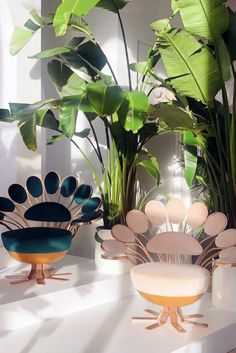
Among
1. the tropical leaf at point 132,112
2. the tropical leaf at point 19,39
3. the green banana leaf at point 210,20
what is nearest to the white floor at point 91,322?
the tropical leaf at point 132,112

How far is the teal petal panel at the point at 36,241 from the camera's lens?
2.78 metres

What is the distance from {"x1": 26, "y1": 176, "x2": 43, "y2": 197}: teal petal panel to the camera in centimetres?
317

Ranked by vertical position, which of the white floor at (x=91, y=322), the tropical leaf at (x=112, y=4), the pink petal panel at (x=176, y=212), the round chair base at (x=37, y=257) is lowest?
the white floor at (x=91, y=322)

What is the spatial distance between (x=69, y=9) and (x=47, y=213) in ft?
4.07

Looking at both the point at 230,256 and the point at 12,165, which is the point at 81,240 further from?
the point at 230,256

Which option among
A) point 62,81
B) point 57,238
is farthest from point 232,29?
point 57,238

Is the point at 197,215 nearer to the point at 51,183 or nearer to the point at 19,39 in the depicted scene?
the point at 51,183

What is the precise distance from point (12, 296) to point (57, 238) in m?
0.41

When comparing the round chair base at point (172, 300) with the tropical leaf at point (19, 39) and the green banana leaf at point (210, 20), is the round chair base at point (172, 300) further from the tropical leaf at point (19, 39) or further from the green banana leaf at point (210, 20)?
the tropical leaf at point (19, 39)

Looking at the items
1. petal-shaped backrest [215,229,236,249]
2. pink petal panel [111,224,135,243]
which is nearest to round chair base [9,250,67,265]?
pink petal panel [111,224,135,243]

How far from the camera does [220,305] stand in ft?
9.21

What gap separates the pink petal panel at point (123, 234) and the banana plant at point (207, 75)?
0.63 m

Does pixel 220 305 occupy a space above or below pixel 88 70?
below

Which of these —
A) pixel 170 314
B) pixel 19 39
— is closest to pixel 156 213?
pixel 170 314
